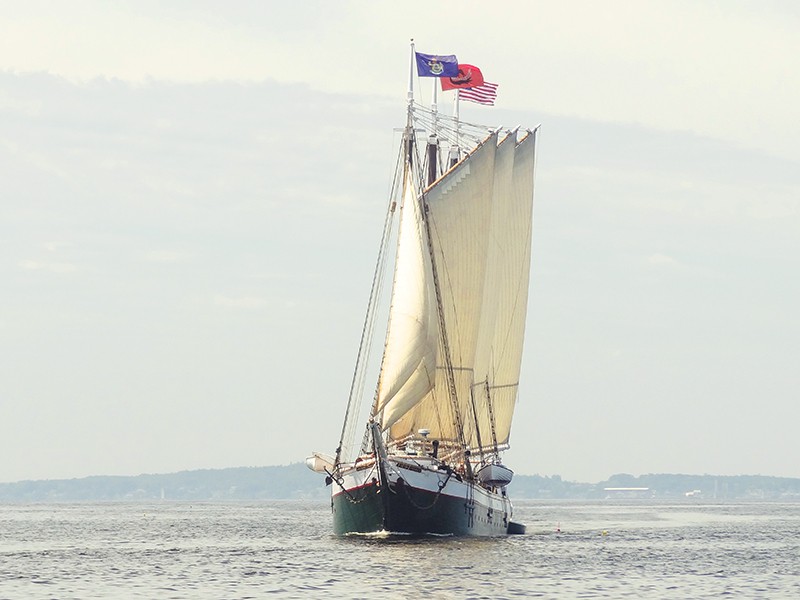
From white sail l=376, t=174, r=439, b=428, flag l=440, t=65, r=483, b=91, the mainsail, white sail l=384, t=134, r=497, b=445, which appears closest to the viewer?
white sail l=376, t=174, r=439, b=428

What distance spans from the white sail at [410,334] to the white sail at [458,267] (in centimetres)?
233

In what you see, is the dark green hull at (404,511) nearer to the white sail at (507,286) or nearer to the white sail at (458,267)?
the white sail at (458,267)

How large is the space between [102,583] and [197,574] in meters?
5.05

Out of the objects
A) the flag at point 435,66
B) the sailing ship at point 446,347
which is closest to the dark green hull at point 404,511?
the sailing ship at point 446,347

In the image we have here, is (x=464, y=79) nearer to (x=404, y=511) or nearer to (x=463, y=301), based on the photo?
(x=463, y=301)

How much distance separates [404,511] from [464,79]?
32.4 meters

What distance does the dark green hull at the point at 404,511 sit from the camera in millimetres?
75125

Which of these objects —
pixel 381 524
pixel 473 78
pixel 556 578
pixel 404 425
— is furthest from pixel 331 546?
pixel 473 78

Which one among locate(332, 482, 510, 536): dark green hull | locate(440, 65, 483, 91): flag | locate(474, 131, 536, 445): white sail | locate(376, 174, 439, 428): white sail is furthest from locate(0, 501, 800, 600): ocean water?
locate(440, 65, 483, 91): flag

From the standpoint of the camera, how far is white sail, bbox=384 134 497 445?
85562 mm

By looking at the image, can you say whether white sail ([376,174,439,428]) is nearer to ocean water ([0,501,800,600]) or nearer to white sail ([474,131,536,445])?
ocean water ([0,501,800,600])

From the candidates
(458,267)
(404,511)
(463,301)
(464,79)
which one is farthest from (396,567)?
(464,79)

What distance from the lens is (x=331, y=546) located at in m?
78.8

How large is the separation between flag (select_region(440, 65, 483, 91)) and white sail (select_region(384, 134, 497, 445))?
19.1ft
